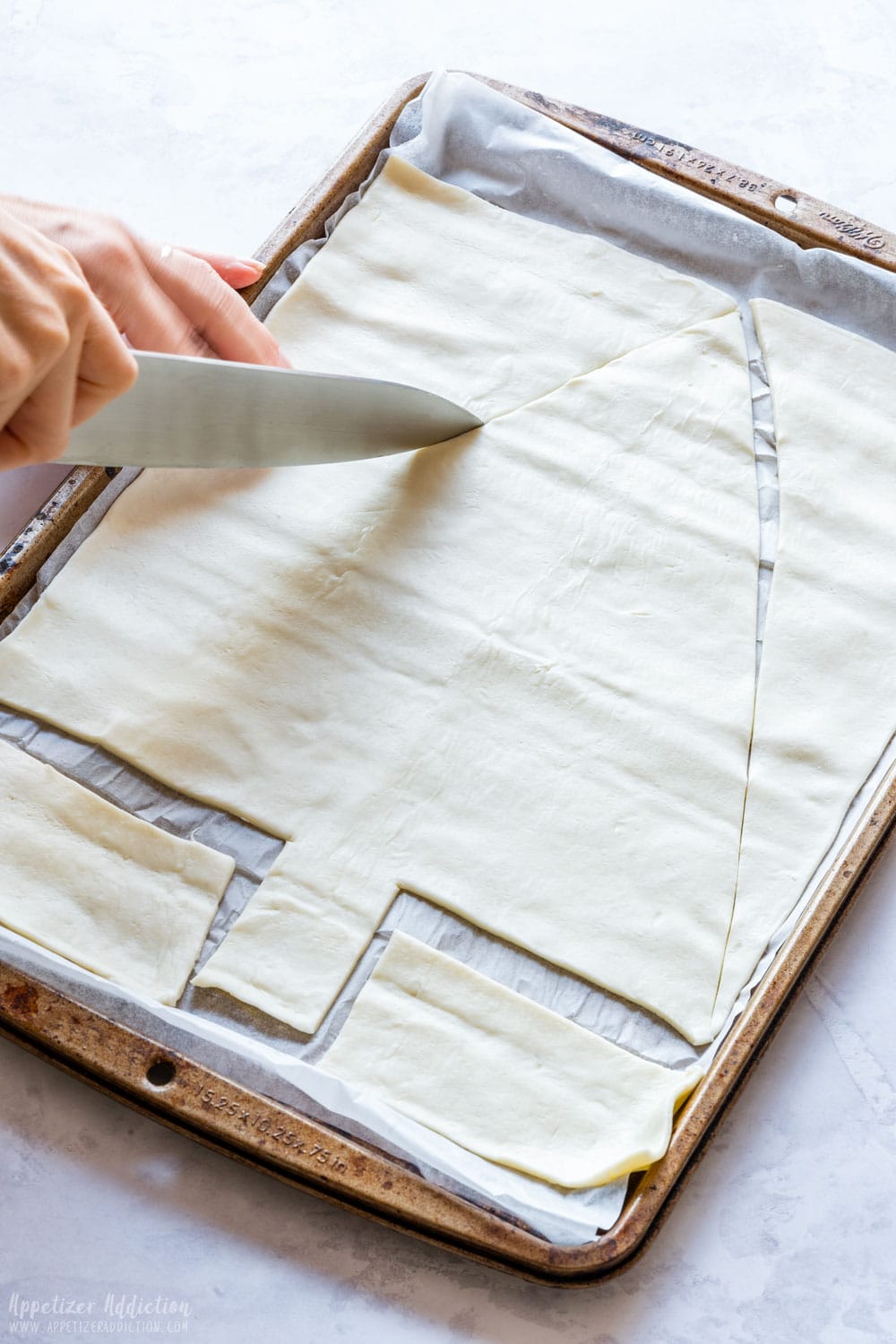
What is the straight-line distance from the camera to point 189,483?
41.4 inches

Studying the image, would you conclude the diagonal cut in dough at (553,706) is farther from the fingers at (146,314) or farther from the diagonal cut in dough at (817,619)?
the fingers at (146,314)

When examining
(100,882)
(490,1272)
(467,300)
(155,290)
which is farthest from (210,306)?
(490,1272)

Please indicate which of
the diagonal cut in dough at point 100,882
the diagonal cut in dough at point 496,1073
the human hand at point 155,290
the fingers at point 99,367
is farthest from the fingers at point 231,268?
the diagonal cut in dough at point 496,1073

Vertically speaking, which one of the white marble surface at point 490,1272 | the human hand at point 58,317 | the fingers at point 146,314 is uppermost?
the human hand at point 58,317

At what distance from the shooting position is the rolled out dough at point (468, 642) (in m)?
0.91

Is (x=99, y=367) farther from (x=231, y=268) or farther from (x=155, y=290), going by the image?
(x=231, y=268)

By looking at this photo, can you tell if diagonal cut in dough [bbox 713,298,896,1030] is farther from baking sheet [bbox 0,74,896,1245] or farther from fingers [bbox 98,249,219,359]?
fingers [bbox 98,249,219,359]

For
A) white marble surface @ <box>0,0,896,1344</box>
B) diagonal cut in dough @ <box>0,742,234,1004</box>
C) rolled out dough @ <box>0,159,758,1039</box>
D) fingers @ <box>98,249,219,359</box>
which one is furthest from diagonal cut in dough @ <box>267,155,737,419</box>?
diagonal cut in dough @ <box>0,742,234,1004</box>

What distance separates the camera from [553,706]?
0.98m

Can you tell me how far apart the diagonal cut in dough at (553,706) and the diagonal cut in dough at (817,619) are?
0.07 feet

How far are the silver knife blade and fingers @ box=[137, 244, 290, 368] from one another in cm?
10

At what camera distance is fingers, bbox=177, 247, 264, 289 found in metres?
1.11

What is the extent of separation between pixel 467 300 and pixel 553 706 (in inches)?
18.4

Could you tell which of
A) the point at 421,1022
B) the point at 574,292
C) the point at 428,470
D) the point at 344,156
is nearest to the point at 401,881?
the point at 421,1022
